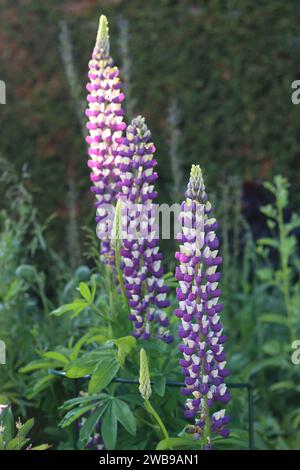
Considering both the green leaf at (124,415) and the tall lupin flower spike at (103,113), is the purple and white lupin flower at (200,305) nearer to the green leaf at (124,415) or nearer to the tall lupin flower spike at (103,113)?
the green leaf at (124,415)

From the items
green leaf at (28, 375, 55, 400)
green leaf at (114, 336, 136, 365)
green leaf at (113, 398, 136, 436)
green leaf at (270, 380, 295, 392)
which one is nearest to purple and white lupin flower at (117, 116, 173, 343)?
green leaf at (114, 336, 136, 365)

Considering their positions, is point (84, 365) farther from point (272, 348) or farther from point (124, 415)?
point (272, 348)

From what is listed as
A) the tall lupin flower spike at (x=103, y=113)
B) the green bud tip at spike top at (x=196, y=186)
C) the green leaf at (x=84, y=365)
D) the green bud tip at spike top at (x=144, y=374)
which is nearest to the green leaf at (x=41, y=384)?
the green leaf at (x=84, y=365)

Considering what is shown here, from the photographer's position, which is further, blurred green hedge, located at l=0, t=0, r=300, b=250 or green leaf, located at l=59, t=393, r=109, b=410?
A: blurred green hedge, located at l=0, t=0, r=300, b=250

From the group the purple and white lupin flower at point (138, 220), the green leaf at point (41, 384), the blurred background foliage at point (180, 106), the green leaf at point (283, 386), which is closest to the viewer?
the purple and white lupin flower at point (138, 220)

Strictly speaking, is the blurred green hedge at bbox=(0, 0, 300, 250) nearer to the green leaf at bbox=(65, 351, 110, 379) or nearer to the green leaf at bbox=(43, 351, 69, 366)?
the green leaf at bbox=(43, 351, 69, 366)

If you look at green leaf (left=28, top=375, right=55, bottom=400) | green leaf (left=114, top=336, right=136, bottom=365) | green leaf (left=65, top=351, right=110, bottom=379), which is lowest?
green leaf (left=28, top=375, right=55, bottom=400)

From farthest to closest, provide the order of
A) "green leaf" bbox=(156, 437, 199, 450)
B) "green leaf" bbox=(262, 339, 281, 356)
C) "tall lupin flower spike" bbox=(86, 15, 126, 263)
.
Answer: "green leaf" bbox=(262, 339, 281, 356), "tall lupin flower spike" bbox=(86, 15, 126, 263), "green leaf" bbox=(156, 437, 199, 450)

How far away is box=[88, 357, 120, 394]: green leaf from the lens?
2.60 meters

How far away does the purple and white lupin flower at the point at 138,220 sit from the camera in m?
2.61

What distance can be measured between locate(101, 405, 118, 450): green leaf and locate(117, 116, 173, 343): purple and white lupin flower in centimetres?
28

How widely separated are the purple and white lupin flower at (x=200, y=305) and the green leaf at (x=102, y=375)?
0.27 metres

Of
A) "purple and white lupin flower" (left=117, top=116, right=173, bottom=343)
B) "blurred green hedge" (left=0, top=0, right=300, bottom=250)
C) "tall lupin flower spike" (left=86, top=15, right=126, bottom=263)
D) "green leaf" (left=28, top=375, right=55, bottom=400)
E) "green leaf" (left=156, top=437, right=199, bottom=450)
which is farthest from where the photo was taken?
"blurred green hedge" (left=0, top=0, right=300, bottom=250)
